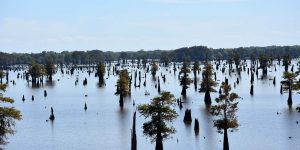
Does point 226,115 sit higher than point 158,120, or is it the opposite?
point 226,115

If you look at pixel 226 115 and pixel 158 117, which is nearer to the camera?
pixel 158 117

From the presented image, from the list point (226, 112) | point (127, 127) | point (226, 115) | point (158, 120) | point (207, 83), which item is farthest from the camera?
point (207, 83)

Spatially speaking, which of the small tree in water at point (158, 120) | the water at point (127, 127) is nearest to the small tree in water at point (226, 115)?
the small tree in water at point (158, 120)

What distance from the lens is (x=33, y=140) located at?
74.1 metres

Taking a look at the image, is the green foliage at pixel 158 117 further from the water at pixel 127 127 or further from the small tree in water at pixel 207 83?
the small tree in water at pixel 207 83

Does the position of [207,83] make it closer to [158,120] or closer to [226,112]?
[226,112]

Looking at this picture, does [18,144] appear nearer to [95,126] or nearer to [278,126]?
[95,126]

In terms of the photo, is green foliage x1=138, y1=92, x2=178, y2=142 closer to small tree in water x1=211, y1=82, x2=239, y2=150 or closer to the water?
small tree in water x1=211, y1=82, x2=239, y2=150

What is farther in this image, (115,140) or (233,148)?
(115,140)

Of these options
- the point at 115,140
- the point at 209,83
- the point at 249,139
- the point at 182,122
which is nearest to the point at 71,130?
the point at 115,140

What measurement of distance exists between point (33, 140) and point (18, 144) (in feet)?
11.3

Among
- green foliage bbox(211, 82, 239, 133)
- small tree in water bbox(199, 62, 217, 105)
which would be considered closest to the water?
small tree in water bbox(199, 62, 217, 105)

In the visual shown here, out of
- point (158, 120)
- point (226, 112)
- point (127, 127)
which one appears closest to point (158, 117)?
point (158, 120)

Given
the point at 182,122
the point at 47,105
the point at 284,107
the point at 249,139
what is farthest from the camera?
the point at 47,105
